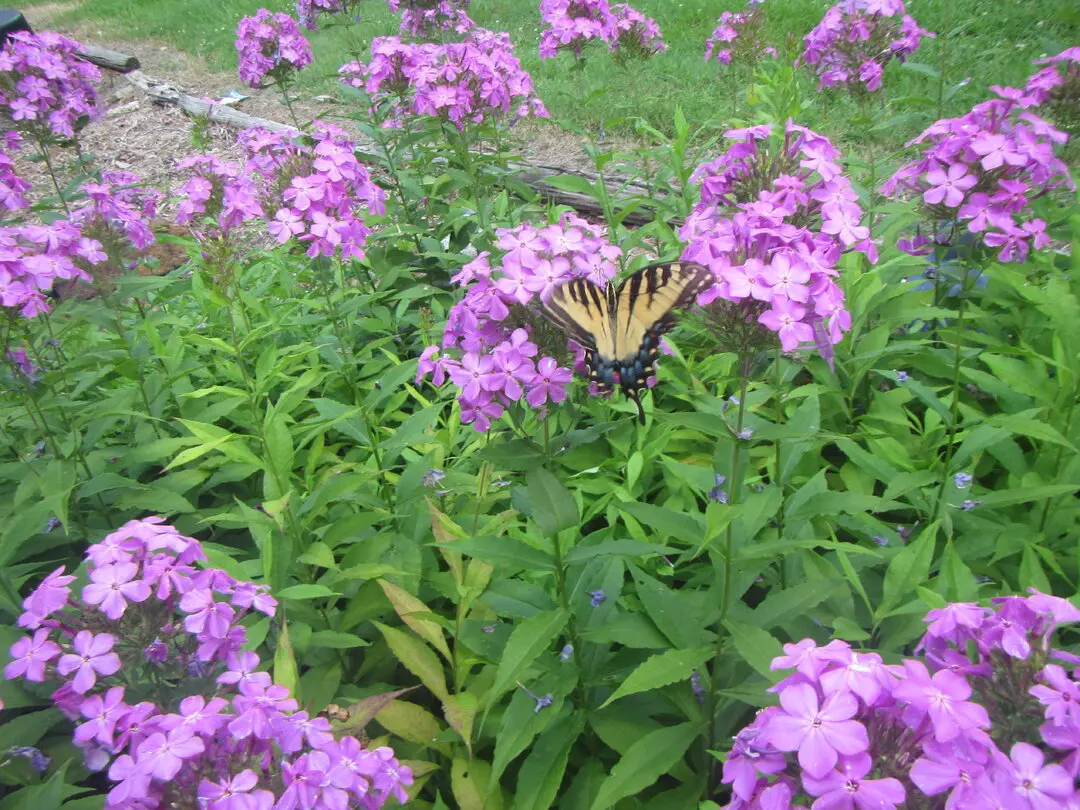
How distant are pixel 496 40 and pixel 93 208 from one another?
8.74ft

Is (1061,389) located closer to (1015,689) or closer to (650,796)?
(1015,689)

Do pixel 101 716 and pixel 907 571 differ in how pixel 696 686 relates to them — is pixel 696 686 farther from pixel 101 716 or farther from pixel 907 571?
pixel 101 716

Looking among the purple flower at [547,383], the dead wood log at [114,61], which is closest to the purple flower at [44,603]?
the purple flower at [547,383]

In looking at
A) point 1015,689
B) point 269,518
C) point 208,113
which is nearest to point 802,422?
point 1015,689

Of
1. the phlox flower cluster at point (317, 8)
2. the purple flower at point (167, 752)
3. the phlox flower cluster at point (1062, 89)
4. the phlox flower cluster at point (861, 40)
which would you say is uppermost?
the phlox flower cluster at point (317, 8)

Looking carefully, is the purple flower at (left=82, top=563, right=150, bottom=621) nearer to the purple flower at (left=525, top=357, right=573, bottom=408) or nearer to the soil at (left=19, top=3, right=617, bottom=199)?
the purple flower at (left=525, top=357, right=573, bottom=408)

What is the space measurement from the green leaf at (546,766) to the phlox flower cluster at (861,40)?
12.0 feet

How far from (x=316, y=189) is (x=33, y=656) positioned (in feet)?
6.75

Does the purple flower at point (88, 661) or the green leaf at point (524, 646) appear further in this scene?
the green leaf at point (524, 646)

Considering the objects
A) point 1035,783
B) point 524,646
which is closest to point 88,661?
point 524,646

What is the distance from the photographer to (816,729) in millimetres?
1006

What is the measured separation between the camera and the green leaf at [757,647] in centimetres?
159

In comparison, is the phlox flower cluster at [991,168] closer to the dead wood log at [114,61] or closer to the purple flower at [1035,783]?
the purple flower at [1035,783]

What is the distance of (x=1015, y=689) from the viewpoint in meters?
1.13
